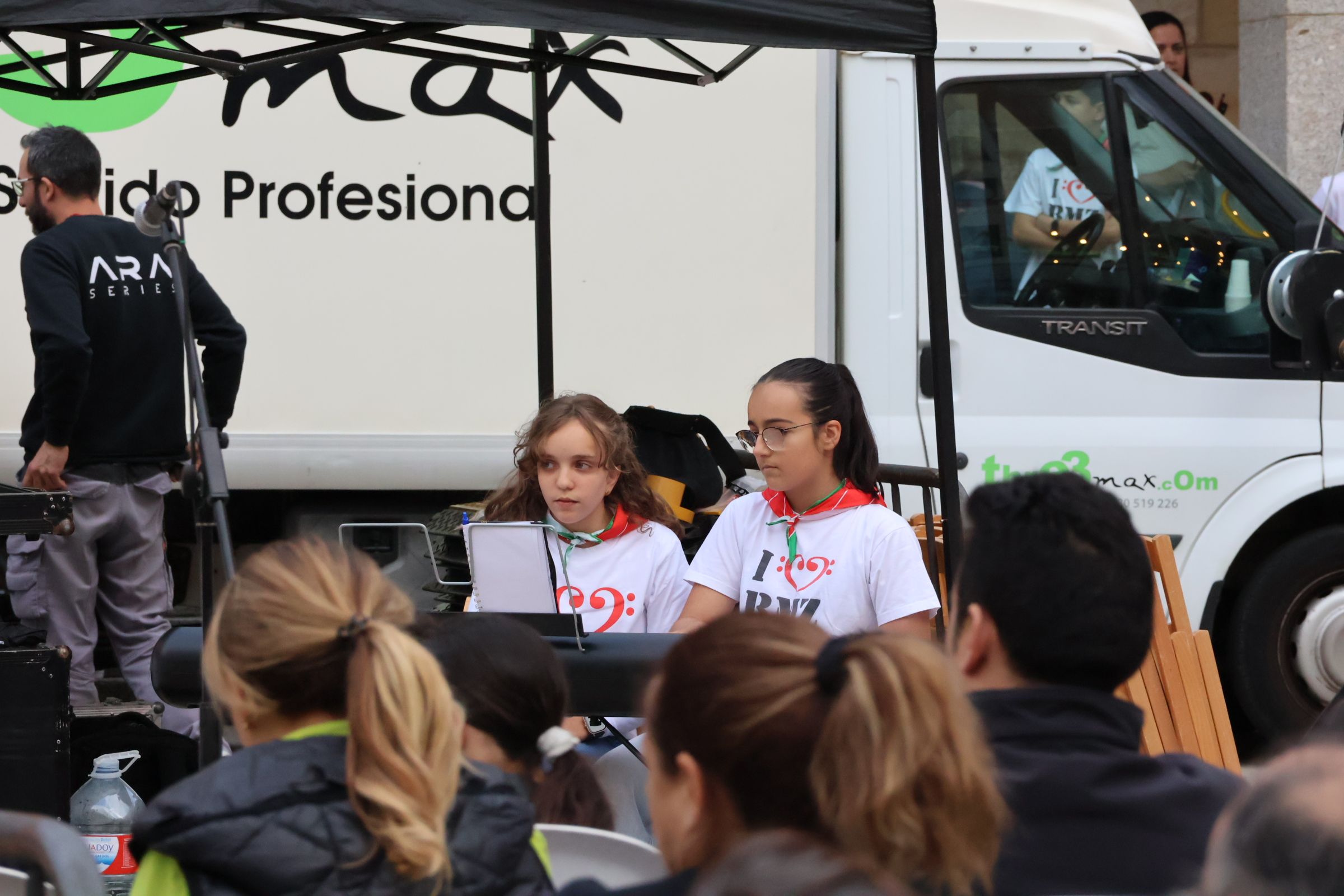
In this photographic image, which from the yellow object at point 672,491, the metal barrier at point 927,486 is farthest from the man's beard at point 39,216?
the metal barrier at point 927,486

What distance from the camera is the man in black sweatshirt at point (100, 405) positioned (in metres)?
4.59

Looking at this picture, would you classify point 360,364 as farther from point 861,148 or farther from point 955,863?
point 955,863

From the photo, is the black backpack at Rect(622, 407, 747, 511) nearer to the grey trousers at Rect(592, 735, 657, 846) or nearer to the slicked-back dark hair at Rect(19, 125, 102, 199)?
the grey trousers at Rect(592, 735, 657, 846)

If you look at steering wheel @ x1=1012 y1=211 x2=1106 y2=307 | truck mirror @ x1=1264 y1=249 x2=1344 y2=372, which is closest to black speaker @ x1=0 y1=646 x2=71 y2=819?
steering wheel @ x1=1012 y1=211 x2=1106 y2=307

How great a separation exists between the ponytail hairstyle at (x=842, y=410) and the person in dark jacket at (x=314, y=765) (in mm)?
1843

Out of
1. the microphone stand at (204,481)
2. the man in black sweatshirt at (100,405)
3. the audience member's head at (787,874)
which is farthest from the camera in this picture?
the man in black sweatshirt at (100,405)

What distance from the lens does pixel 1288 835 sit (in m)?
1.14

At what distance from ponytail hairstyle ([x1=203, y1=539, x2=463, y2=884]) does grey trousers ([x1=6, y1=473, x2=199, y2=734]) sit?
2956 millimetres

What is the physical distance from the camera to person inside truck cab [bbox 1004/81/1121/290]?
5.28 meters

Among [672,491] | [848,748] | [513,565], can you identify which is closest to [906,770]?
[848,748]

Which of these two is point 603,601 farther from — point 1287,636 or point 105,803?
point 1287,636

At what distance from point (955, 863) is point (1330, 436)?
14.6ft

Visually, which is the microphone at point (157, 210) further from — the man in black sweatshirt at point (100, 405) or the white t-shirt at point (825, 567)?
the man in black sweatshirt at point (100, 405)

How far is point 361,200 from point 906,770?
4226 millimetres
